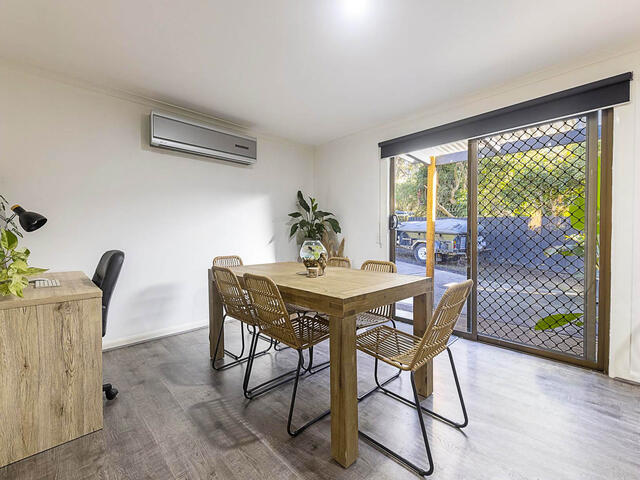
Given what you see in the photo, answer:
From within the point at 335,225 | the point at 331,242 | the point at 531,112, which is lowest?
the point at 331,242

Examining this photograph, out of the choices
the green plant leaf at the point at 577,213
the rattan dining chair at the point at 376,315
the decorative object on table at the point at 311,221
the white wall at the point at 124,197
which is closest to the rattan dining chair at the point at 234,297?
the rattan dining chair at the point at 376,315

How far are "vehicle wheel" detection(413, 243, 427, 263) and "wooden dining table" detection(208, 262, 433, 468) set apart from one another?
5.31ft

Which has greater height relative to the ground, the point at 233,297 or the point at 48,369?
the point at 233,297

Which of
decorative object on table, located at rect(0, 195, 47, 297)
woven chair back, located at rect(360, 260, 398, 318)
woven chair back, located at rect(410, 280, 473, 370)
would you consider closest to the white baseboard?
decorative object on table, located at rect(0, 195, 47, 297)

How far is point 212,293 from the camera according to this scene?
2.53m

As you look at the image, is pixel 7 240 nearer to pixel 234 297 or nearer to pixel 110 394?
pixel 110 394

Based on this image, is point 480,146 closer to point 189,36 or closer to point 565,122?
point 565,122

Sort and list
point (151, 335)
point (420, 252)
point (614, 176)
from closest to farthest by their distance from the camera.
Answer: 1. point (614, 176)
2. point (151, 335)
3. point (420, 252)

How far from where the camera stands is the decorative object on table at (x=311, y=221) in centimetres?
420

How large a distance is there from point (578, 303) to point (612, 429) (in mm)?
1115

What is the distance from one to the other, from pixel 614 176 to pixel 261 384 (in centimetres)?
301

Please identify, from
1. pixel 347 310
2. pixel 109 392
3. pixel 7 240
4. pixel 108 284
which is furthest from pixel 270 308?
pixel 7 240

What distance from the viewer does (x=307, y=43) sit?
2.10m

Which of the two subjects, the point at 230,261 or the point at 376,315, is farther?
the point at 230,261
